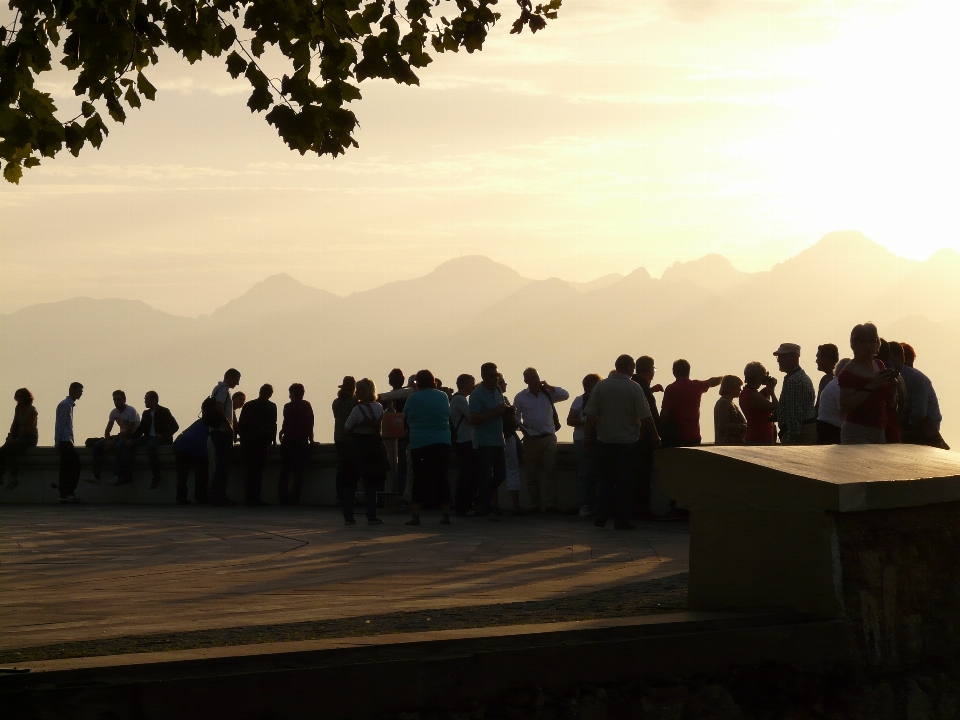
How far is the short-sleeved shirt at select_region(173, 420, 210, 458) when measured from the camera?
70.6ft

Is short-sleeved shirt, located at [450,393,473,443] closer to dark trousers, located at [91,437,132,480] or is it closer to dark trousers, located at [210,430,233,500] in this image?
dark trousers, located at [210,430,233,500]

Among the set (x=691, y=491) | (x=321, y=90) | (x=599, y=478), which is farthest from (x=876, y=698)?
(x=599, y=478)

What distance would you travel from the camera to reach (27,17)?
8148 mm

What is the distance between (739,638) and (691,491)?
0.80 meters

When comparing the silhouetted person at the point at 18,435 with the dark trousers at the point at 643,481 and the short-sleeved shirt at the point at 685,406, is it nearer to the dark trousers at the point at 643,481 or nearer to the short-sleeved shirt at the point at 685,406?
the dark trousers at the point at 643,481

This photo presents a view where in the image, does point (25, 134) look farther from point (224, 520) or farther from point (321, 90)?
point (224, 520)

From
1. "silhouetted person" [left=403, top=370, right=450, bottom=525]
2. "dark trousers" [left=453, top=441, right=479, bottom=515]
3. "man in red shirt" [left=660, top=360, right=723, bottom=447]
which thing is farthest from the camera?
"dark trousers" [left=453, top=441, right=479, bottom=515]

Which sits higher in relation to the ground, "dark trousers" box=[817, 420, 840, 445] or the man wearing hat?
the man wearing hat

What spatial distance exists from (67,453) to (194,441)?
2427mm

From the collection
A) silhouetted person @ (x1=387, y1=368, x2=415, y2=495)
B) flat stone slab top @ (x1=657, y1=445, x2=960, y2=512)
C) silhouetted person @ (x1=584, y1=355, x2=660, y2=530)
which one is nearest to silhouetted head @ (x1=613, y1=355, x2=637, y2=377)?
silhouetted person @ (x1=584, y1=355, x2=660, y2=530)

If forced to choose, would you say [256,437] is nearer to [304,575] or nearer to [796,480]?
[304,575]

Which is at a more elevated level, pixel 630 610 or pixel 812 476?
pixel 812 476

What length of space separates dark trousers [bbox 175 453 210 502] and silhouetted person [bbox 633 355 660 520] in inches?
302

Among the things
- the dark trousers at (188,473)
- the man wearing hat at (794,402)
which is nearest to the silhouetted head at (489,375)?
the man wearing hat at (794,402)
